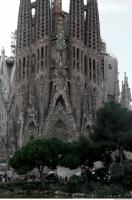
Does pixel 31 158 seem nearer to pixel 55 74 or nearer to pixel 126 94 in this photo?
pixel 55 74

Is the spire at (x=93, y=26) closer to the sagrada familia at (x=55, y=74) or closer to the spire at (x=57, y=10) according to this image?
the sagrada familia at (x=55, y=74)

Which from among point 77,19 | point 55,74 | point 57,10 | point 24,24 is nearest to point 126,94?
point 77,19

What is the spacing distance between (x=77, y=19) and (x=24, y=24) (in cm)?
847

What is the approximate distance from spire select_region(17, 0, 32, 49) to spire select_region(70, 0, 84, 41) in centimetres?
680

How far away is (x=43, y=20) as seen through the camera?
83.4 metres

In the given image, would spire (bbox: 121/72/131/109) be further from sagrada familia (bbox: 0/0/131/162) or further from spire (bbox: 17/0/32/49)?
spire (bbox: 17/0/32/49)

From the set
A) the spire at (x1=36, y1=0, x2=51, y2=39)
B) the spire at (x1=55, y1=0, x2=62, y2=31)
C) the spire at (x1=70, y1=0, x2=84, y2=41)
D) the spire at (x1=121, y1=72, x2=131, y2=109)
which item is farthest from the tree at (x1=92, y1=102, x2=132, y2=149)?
the spire at (x1=121, y1=72, x2=131, y2=109)

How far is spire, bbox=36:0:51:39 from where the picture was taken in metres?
83.1

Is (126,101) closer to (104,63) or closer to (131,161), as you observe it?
(104,63)

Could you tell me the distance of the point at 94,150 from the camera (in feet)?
165

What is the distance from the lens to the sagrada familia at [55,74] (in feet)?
257

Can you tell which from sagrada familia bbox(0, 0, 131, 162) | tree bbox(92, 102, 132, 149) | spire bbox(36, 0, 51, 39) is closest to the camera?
tree bbox(92, 102, 132, 149)

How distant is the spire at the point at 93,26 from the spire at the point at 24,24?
925cm

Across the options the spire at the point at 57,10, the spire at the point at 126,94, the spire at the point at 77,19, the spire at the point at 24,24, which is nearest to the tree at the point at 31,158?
the spire at the point at 77,19
